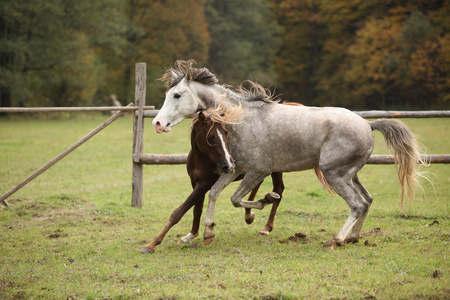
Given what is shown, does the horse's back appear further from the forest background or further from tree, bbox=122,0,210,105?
tree, bbox=122,0,210,105

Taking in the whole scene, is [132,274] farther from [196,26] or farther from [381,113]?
[196,26]

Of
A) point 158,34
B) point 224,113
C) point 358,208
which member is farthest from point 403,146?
point 158,34

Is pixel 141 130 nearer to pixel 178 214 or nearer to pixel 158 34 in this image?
pixel 178 214

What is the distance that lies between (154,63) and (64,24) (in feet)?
→ 29.9

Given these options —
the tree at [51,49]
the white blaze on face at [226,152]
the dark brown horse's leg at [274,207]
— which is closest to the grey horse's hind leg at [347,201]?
the dark brown horse's leg at [274,207]

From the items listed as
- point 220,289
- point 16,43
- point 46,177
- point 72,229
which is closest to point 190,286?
point 220,289

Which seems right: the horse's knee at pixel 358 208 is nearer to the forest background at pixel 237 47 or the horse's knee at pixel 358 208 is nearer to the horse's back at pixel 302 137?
the horse's back at pixel 302 137

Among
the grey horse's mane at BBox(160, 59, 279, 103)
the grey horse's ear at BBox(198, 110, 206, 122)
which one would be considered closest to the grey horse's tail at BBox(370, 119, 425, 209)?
the grey horse's mane at BBox(160, 59, 279, 103)

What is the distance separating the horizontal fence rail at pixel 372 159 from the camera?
7844 millimetres

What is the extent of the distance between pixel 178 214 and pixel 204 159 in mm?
758

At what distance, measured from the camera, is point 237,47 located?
158 ft

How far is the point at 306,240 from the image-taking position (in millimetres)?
6488

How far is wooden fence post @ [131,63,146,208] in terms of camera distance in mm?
8484

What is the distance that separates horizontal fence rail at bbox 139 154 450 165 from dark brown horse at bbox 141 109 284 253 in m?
1.79
